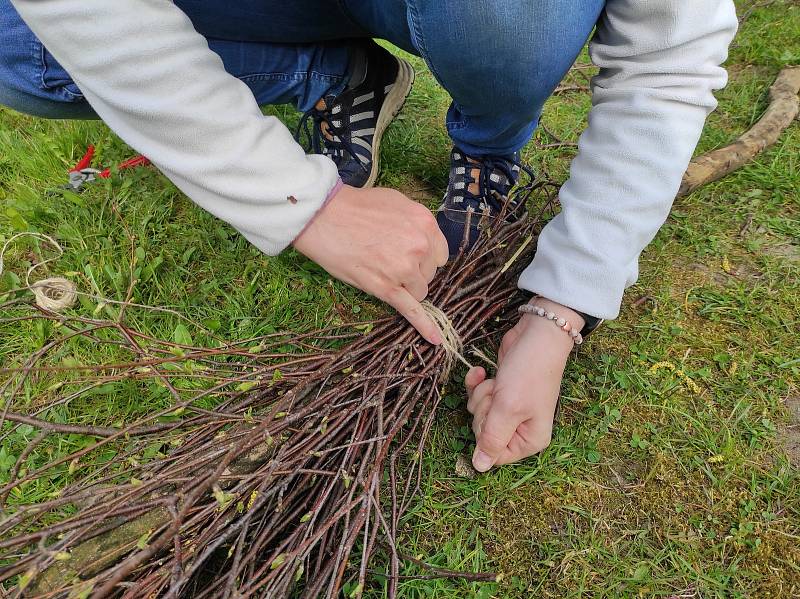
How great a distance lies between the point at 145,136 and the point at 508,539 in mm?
1389

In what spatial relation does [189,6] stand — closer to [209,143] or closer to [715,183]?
[209,143]

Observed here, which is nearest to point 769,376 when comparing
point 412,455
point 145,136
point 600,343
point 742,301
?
point 742,301

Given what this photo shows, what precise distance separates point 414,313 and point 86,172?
1827 millimetres

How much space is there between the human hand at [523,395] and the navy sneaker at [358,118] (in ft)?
3.65

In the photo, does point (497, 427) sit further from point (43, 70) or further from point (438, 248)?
point (43, 70)

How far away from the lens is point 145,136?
1.25 meters

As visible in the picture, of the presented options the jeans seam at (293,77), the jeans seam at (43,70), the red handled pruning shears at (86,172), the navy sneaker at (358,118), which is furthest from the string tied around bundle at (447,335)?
the red handled pruning shears at (86,172)

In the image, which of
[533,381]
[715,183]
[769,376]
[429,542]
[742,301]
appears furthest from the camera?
[715,183]

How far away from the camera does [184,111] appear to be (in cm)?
119

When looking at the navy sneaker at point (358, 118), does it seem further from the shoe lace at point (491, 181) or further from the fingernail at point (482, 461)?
the fingernail at point (482, 461)

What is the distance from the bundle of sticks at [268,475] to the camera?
1173 mm

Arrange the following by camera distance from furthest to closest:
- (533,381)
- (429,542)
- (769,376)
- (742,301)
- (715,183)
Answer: (715,183) → (742,301) → (769,376) → (429,542) → (533,381)

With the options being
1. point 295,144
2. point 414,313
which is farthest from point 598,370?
point 295,144

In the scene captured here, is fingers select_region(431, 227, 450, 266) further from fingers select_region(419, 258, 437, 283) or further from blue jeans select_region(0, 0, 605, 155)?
blue jeans select_region(0, 0, 605, 155)
